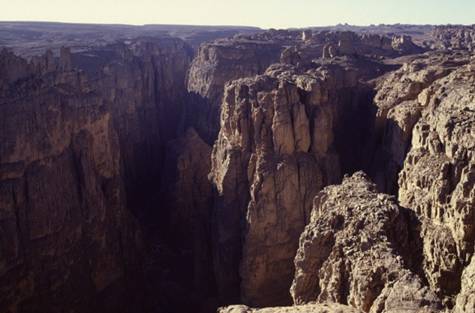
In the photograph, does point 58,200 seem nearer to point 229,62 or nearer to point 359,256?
point 359,256

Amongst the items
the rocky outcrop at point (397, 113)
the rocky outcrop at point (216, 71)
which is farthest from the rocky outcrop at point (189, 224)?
the rocky outcrop at point (397, 113)

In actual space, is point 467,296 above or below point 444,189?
below

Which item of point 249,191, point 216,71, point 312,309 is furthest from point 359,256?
point 216,71

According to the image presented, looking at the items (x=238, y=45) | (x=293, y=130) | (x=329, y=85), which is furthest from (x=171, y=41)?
(x=293, y=130)

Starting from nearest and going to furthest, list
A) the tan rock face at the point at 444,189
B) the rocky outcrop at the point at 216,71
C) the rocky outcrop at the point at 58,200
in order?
the tan rock face at the point at 444,189 < the rocky outcrop at the point at 58,200 < the rocky outcrop at the point at 216,71

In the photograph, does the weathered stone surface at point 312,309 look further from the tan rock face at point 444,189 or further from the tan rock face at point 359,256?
the tan rock face at point 444,189
